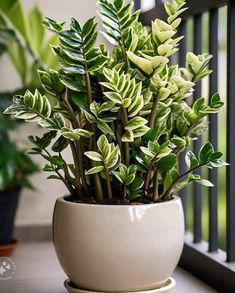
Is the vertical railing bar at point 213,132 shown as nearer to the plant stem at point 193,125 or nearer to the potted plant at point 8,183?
the plant stem at point 193,125

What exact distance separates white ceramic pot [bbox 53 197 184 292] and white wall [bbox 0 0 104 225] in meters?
1.04

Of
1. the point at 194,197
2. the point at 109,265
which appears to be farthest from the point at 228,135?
the point at 109,265

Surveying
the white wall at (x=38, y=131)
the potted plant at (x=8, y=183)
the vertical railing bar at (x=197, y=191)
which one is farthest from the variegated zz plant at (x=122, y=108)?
the white wall at (x=38, y=131)

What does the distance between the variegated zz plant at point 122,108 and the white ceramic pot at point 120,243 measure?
0.16 ft

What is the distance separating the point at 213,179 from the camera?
1.50 meters

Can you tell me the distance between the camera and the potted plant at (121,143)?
3.61ft

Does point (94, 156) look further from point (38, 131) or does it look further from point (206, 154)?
point (38, 131)

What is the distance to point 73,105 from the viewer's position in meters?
1.20

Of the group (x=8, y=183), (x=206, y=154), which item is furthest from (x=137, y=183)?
(x=8, y=183)

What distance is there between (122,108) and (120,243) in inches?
9.5

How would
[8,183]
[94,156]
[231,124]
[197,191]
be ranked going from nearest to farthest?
[94,156] → [231,124] → [197,191] → [8,183]

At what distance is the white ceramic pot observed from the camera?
43.4 inches

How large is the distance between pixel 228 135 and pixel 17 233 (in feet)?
3.49

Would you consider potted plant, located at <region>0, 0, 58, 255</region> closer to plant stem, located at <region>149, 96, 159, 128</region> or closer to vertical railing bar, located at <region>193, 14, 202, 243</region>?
vertical railing bar, located at <region>193, 14, 202, 243</region>
